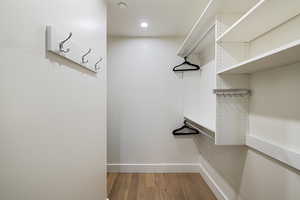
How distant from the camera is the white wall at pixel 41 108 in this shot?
2.02 ft

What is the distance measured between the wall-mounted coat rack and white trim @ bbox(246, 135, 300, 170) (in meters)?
1.53

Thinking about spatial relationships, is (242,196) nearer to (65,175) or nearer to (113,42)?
(65,175)

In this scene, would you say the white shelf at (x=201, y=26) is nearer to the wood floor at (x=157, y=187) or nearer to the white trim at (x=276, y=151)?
the white trim at (x=276, y=151)

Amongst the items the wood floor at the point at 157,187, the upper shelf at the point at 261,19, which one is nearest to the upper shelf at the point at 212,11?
the upper shelf at the point at 261,19

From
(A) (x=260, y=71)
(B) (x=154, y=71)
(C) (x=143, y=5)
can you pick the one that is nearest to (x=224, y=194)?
(A) (x=260, y=71)

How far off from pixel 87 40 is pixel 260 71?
1.47m

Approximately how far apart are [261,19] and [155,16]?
1511 mm

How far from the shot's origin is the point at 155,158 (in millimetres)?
3119

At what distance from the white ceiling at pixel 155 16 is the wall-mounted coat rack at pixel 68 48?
944mm

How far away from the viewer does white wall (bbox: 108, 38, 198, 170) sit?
3109mm

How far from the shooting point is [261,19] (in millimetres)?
1146

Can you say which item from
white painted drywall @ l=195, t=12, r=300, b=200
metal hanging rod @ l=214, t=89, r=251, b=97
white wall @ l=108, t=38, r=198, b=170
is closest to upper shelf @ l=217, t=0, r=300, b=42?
white painted drywall @ l=195, t=12, r=300, b=200

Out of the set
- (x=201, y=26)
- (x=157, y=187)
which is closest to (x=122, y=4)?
(x=201, y=26)

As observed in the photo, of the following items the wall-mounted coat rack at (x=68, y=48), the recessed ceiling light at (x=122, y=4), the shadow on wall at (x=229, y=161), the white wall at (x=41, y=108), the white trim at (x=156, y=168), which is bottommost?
the white trim at (x=156, y=168)
